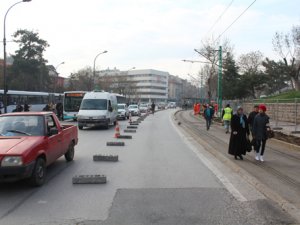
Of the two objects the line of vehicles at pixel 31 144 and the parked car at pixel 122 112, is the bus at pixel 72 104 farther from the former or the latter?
the line of vehicles at pixel 31 144

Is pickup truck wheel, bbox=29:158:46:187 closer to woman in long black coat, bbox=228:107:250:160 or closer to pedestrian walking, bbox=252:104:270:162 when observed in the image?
woman in long black coat, bbox=228:107:250:160

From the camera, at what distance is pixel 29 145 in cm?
810

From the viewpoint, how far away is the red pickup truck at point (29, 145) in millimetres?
7594

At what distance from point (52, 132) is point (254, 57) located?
3070 inches

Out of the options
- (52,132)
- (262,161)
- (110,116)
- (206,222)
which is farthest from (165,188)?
(110,116)

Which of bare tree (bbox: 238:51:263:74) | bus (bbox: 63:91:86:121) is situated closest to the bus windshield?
bus (bbox: 63:91:86:121)

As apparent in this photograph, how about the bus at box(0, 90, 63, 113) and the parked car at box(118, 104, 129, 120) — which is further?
the parked car at box(118, 104, 129, 120)

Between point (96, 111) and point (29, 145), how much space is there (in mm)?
18741

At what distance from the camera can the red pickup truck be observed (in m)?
7.59

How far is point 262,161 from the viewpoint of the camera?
1235 cm

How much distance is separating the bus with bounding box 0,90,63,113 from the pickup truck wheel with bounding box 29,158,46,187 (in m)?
30.8

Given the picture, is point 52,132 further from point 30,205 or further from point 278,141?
point 278,141

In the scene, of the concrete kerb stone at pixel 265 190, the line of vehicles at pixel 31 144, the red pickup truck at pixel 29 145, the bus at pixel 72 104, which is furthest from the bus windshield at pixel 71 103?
the red pickup truck at pixel 29 145

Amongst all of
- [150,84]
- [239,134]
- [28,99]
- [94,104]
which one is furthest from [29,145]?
[150,84]
